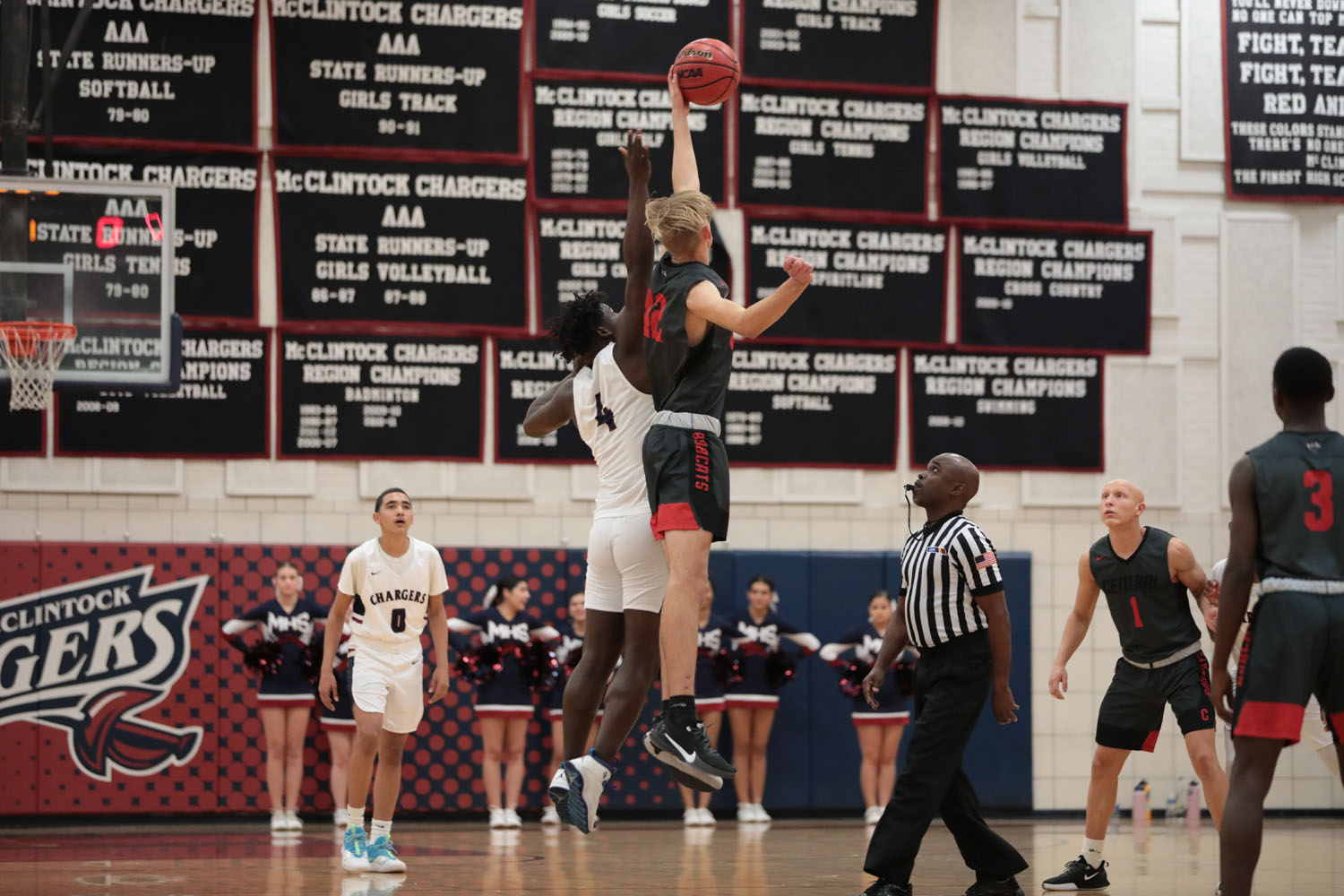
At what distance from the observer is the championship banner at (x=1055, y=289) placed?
15250 mm

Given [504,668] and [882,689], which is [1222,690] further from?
[504,668]

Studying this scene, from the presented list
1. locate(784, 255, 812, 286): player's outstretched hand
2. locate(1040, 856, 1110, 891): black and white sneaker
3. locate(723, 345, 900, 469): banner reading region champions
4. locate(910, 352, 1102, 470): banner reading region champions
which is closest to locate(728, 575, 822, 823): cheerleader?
locate(723, 345, 900, 469): banner reading region champions

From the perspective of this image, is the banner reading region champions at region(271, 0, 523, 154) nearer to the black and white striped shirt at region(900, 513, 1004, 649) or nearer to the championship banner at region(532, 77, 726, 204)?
the championship banner at region(532, 77, 726, 204)

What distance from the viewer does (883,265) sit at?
49.5 feet

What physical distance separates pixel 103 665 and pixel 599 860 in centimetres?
557

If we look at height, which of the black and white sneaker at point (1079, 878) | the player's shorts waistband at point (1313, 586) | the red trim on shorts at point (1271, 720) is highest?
the player's shorts waistband at point (1313, 586)

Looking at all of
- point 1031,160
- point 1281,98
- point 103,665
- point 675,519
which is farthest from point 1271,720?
point 1281,98

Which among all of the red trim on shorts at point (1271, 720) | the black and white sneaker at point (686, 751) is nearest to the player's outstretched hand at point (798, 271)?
the black and white sneaker at point (686, 751)

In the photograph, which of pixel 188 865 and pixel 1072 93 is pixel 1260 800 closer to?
pixel 188 865

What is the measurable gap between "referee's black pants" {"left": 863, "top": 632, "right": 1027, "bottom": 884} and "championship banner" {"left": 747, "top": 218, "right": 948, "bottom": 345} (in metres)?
7.27

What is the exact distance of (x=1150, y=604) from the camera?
8.74 m

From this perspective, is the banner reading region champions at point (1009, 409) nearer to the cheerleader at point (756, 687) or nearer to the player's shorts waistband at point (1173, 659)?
the cheerleader at point (756, 687)

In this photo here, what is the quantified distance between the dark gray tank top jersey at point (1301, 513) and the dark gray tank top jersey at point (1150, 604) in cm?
278

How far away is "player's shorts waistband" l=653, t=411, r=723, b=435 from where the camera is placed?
5930 millimetres
